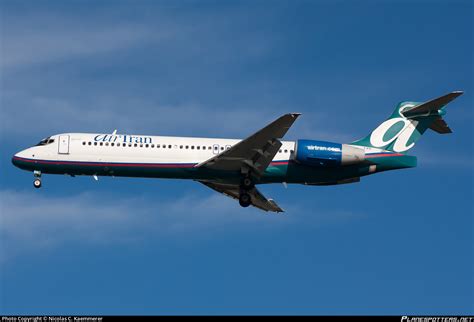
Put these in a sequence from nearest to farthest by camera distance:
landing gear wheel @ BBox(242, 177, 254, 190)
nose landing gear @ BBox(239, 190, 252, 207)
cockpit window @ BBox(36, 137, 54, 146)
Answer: landing gear wheel @ BBox(242, 177, 254, 190)
nose landing gear @ BBox(239, 190, 252, 207)
cockpit window @ BBox(36, 137, 54, 146)

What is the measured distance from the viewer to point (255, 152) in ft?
140

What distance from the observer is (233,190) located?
4853 centimetres

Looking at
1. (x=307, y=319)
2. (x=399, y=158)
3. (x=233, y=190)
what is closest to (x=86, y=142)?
(x=233, y=190)

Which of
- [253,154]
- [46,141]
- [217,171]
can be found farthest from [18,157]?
[253,154]

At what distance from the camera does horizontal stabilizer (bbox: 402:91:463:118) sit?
4302cm

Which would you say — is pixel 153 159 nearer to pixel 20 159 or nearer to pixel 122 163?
pixel 122 163

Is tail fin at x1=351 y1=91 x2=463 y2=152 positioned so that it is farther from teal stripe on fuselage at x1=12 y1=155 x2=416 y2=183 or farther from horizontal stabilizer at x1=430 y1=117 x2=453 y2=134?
teal stripe on fuselage at x1=12 y1=155 x2=416 y2=183

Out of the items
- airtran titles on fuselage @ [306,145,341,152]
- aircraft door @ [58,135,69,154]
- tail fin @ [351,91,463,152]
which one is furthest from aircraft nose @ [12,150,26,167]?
tail fin @ [351,91,463,152]

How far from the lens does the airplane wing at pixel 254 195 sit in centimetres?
4775

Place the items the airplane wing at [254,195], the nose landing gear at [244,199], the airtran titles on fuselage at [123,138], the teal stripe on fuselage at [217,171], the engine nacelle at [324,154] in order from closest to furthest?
the engine nacelle at [324,154], the teal stripe on fuselage at [217,171], the airtran titles on fuselage at [123,138], the nose landing gear at [244,199], the airplane wing at [254,195]

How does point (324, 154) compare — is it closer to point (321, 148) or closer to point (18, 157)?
point (321, 148)

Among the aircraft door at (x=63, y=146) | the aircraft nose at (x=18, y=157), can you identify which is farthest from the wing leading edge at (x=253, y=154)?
the aircraft nose at (x=18, y=157)

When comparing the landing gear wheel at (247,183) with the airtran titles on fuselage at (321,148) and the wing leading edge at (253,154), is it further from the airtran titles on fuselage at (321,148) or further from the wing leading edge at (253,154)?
the airtran titles on fuselage at (321,148)

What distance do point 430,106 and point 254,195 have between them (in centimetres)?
1071
